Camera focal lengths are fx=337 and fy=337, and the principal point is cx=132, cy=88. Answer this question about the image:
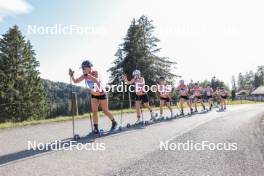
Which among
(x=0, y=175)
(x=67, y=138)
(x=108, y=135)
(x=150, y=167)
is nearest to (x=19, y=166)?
(x=0, y=175)

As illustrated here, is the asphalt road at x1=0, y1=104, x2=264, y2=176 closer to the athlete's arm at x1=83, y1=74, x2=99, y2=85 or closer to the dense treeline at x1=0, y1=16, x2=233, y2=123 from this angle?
the athlete's arm at x1=83, y1=74, x2=99, y2=85

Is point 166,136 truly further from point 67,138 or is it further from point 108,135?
point 67,138

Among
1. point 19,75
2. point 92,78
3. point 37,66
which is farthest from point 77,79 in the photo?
point 37,66

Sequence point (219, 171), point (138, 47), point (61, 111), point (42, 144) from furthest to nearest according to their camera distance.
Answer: point (61, 111), point (138, 47), point (42, 144), point (219, 171)

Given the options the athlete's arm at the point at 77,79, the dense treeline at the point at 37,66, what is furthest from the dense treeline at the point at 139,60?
the athlete's arm at the point at 77,79

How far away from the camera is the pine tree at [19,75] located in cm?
4566

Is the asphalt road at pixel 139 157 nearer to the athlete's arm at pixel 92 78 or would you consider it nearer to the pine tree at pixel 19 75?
the athlete's arm at pixel 92 78

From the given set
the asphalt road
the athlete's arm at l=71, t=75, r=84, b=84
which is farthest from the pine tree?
the asphalt road

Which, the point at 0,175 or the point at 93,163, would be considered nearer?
the point at 0,175

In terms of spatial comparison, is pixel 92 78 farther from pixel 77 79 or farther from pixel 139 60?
pixel 139 60

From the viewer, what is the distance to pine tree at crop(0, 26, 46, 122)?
150 ft

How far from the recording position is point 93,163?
6.48 meters

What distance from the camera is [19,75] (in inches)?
1962

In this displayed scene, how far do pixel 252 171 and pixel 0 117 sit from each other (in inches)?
1466
